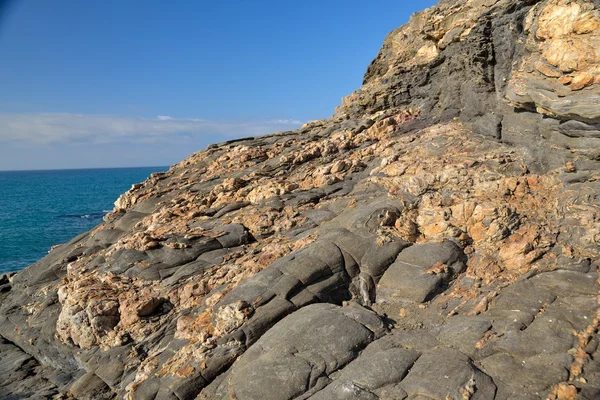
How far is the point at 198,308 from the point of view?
13523 millimetres

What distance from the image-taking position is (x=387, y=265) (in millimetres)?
13625

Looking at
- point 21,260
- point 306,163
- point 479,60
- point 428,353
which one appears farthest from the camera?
point 21,260

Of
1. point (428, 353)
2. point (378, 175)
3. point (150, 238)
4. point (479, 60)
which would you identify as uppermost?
point (479, 60)

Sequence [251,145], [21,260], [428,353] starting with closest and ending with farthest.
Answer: [428,353]
[251,145]
[21,260]

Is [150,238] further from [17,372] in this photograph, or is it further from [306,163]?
[306,163]

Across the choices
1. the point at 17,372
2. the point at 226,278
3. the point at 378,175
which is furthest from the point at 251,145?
the point at 17,372

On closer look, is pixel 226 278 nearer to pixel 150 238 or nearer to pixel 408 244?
pixel 150 238

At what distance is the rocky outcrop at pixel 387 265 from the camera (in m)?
10.1

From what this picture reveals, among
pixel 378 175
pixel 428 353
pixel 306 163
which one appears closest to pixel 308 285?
pixel 428 353

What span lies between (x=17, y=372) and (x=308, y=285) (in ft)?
37.2

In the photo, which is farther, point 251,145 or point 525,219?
point 251,145

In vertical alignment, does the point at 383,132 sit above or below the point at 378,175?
above

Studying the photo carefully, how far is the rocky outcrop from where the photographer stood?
10078mm

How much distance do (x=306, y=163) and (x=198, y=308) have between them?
9847mm
